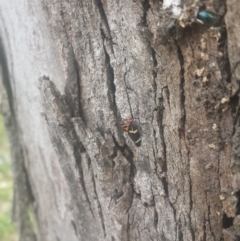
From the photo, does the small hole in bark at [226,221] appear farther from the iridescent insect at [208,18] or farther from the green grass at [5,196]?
the green grass at [5,196]

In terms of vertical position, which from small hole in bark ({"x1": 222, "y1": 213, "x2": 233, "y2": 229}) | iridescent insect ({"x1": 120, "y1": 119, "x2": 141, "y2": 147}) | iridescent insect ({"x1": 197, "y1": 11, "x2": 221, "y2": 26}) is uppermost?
iridescent insect ({"x1": 197, "y1": 11, "x2": 221, "y2": 26})

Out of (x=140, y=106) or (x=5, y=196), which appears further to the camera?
(x=5, y=196)

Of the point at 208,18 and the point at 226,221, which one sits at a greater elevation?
the point at 208,18

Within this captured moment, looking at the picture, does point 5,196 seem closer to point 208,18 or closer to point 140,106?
point 140,106

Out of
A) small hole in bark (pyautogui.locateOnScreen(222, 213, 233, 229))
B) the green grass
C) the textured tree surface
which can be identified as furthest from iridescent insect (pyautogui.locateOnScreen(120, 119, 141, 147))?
the green grass

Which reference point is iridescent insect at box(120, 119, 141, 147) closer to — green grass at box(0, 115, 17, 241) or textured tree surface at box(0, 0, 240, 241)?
textured tree surface at box(0, 0, 240, 241)

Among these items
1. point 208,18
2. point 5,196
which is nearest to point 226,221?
point 208,18

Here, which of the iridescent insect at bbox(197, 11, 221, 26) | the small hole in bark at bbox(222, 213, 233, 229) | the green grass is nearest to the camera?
the iridescent insect at bbox(197, 11, 221, 26)

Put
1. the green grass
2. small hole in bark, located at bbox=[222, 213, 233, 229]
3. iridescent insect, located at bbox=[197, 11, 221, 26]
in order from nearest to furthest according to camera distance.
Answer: iridescent insect, located at bbox=[197, 11, 221, 26] → small hole in bark, located at bbox=[222, 213, 233, 229] → the green grass

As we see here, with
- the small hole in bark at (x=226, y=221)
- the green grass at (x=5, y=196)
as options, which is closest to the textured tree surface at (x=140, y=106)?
the small hole in bark at (x=226, y=221)
